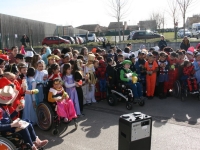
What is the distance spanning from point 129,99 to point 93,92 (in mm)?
1411

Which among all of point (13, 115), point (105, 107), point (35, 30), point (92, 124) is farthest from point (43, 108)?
point (35, 30)

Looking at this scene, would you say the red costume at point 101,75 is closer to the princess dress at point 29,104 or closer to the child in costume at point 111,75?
the child in costume at point 111,75

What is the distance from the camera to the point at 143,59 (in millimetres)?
8305

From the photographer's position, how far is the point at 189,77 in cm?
757

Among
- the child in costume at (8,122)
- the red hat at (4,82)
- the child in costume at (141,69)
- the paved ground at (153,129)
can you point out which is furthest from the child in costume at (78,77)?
the child in costume at (141,69)

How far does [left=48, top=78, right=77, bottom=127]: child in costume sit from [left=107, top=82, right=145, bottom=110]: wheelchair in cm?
214

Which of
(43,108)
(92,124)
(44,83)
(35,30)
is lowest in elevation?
(92,124)

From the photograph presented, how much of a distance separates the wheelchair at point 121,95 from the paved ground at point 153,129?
0.55 feet

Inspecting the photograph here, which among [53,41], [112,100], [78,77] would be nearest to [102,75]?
[112,100]

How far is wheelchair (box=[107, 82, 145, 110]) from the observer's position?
690 centimetres

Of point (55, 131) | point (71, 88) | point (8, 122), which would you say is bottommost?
point (55, 131)

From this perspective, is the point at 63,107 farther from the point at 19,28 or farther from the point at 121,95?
the point at 19,28

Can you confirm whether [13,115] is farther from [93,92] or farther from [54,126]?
[93,92]

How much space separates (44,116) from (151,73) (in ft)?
13.1
